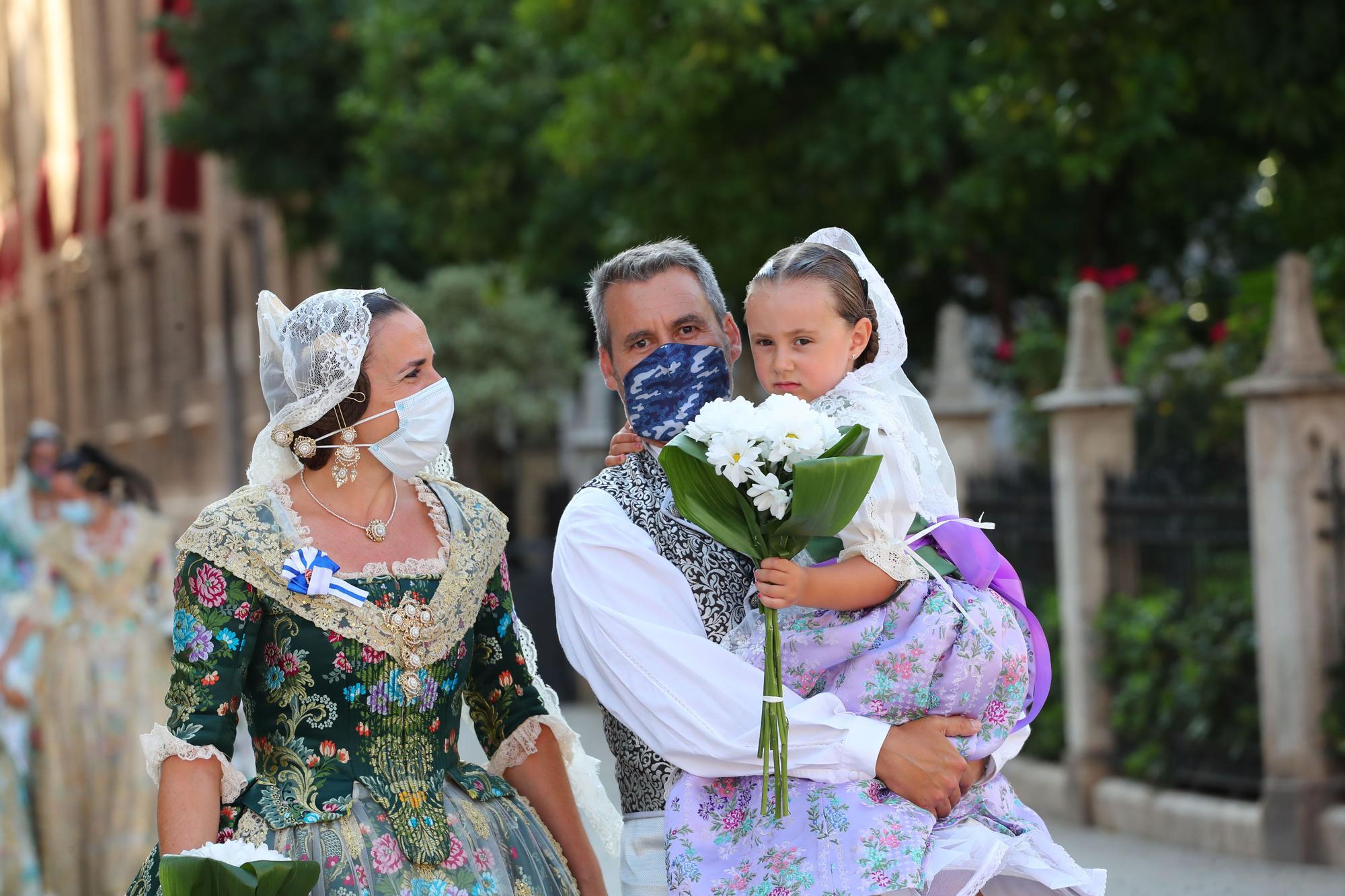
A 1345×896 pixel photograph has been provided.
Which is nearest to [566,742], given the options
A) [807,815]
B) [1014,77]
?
[807,815]

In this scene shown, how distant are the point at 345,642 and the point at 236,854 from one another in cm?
54

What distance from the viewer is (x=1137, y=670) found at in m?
9.69

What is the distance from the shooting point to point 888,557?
127 inches

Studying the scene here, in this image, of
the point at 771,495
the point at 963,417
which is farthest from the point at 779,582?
the point at 963,417

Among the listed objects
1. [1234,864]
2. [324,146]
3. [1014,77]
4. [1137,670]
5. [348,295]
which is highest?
[324,146]

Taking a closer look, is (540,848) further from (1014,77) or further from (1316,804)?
(1014,77)

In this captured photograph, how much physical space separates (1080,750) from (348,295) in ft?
24.2

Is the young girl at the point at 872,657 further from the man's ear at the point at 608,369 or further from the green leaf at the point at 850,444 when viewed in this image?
the man's ear at the point at 608,369

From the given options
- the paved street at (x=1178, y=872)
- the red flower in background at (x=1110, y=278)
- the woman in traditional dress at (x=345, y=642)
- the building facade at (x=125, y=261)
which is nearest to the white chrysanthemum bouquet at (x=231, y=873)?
the woman in traditional dress at (x=345, y=642)

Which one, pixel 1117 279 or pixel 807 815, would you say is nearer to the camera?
pixel 807 815

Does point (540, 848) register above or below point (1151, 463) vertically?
below

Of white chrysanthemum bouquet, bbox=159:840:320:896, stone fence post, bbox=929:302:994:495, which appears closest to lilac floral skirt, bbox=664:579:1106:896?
white chrysanthemum bouquet, bbox=159:840:320:896

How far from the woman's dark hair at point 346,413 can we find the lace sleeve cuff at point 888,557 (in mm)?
977

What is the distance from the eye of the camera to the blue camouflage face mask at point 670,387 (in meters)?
3.64
